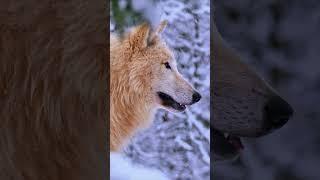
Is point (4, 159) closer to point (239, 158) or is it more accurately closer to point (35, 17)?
point (35, 17)

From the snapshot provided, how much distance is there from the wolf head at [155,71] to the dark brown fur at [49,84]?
188mm

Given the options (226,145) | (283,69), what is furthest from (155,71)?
(283,69)

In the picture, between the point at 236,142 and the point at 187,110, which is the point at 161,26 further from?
the point at 236,142

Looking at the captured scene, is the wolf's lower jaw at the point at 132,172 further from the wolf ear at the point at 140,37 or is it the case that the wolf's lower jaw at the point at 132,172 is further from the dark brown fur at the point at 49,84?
the wolf ear at the point at 140,37

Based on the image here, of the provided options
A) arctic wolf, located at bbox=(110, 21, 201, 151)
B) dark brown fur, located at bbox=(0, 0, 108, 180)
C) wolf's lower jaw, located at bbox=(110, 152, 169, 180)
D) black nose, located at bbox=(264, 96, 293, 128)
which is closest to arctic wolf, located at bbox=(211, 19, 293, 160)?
black nose, located at bbox=(264, 96, 293, 128)

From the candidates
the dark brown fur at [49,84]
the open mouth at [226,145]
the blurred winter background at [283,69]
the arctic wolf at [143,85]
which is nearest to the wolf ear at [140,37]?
the arctic wolf at [143,85]

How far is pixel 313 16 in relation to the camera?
2205mm

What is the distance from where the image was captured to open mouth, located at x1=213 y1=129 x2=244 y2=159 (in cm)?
208

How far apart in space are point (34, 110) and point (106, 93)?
0.91ft

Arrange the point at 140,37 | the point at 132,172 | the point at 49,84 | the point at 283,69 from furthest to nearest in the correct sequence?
the point at 283,69
the point at 132,172
the point at 140,37
the point at 49,84

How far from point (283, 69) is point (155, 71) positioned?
25.0 inches

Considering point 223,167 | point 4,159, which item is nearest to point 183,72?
point 223,167

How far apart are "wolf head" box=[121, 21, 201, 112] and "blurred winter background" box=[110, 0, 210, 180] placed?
34mm

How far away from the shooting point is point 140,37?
1.97 m
